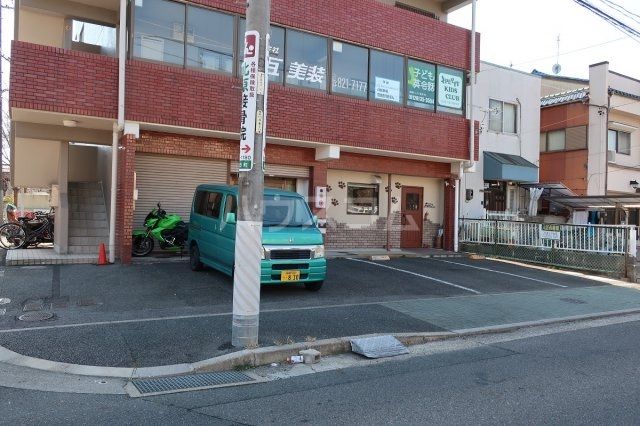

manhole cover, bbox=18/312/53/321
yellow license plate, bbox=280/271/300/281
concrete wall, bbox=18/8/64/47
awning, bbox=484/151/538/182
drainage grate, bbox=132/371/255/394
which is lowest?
drainage grate, bbox=132/371/255/394

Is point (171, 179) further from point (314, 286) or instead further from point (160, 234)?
point (314, 286)

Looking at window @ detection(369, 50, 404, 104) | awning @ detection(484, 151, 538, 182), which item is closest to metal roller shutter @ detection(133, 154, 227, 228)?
window @ detection(369, 50, 404, 104)

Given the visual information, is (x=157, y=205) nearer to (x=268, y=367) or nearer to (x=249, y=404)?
(x=268, y=367)

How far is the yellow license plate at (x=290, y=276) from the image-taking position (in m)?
9.21

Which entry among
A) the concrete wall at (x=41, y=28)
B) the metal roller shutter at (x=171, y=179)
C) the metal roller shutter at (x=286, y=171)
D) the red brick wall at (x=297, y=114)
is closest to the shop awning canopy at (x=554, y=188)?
the red brick wall at (x=297, y=114)

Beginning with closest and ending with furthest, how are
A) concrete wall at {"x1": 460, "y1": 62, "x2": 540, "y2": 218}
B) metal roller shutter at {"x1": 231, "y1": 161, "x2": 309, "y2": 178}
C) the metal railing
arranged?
the metal railing
metal roller shutter at {"x1": 231, "y1": 161, "x2": 309, "y2": 178}
concrete wall at {"x1": 460, "y1": 62, "x2": 540, "y2": 218}

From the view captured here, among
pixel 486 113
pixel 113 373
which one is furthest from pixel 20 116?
pixel 486 113

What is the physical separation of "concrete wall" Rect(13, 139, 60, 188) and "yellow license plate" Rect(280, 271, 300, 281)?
36.2 ft

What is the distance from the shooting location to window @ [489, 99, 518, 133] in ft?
67.6

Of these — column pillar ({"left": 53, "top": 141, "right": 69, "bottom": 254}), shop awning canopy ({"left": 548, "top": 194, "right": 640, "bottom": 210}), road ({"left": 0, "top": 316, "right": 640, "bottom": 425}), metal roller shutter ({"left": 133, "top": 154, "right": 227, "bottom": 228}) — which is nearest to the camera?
road ({"left": 0, "top": 316, "right": 640, "bottom": 425})

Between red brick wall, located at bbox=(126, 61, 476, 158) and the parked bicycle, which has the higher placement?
red brick wall, located at bbox=(126, 61, 476, 158)

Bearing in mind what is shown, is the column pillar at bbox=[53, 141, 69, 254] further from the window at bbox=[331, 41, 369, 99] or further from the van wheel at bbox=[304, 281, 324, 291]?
the window at bbox=[331, 41, 369, 99]

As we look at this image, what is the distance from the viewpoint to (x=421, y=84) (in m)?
16.3

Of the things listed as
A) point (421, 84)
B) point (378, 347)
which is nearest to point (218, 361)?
point (378, 347)
